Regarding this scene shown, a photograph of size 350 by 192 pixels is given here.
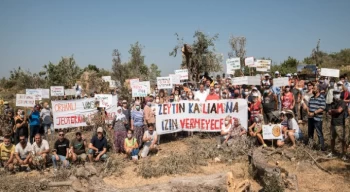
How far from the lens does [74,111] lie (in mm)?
14359

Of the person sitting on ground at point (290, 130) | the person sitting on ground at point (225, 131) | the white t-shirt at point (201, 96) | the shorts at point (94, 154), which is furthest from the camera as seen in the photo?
the white t-shirt at point (201, 96)

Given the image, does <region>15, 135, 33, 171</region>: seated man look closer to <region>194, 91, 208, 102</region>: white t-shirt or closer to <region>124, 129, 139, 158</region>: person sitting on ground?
<region>124, 129, 139, 158</region>: person sitting on ground

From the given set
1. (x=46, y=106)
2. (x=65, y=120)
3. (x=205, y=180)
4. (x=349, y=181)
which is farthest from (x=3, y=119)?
(x=349, y=181)

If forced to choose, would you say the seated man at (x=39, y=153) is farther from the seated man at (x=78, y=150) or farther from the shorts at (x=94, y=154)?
the shorts at (x=94, y=154)

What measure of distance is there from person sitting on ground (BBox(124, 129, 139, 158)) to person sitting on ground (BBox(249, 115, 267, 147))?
3.86 m

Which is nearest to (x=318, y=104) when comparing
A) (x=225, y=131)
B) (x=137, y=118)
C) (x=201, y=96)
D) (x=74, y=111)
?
(x=225, y=131)

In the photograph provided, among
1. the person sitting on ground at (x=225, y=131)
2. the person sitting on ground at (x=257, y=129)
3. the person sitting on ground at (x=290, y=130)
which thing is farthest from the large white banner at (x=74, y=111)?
the person sitting on ground at (x=290, y=130)

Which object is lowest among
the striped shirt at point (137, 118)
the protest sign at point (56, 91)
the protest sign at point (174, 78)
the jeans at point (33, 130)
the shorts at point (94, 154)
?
the shorts at point (94, 154)

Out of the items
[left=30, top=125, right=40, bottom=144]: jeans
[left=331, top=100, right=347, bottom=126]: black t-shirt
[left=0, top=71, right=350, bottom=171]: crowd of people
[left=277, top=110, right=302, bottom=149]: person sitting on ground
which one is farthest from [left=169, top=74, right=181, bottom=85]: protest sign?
[left=331, top=100, right=347, bottom=126]: black t-shirt

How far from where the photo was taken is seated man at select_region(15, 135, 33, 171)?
9516 millimetres

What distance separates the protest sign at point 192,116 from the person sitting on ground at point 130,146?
1390 mm

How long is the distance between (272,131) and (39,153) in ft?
24.9

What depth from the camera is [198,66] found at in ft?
61.9

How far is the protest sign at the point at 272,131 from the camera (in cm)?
917
